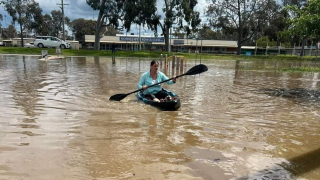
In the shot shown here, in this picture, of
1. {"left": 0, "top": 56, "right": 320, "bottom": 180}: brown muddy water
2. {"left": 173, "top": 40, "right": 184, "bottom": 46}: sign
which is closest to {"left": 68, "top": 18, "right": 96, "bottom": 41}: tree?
{"left": 173, "top": 40, "right": 184, "bottom": 46}: sign

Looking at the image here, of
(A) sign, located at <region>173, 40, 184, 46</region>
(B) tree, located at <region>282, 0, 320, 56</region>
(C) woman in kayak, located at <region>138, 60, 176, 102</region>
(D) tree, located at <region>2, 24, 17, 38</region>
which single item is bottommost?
(C) woman in kayak, located at <region>138, 60, 176, 102</region>

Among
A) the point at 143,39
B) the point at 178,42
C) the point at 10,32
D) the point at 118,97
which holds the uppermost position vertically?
the point at 10,32

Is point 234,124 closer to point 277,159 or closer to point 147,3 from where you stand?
point 277,159

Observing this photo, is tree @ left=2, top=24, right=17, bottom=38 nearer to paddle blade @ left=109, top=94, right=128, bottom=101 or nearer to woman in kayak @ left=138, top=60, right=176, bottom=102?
paddle blade @ left=109, top=94, right=128, bottom=101

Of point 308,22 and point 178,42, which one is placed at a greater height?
point 178,42

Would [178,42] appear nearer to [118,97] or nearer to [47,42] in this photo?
[47,42]

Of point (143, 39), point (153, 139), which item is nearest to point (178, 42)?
point (143, 39)

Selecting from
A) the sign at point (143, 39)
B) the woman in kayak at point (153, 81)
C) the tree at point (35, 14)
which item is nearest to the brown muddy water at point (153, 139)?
the woman in kayak at point (153, 81)

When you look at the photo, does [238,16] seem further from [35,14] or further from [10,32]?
[10,32]

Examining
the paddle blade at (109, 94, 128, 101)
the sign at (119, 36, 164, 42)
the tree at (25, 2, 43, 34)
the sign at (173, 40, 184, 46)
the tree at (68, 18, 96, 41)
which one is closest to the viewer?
the paddle blade at (109, 94, 128, 101)

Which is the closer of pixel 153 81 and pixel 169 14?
pixel 153 81

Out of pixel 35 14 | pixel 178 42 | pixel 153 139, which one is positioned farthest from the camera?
pixel 178 42

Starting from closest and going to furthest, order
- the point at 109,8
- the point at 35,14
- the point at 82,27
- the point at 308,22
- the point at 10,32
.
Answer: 1. the point at 308,22
2. the point at 109,8
3. the point at 35,14
4. the point at 82,27
5. the point at 10,32

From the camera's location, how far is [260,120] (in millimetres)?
6211
